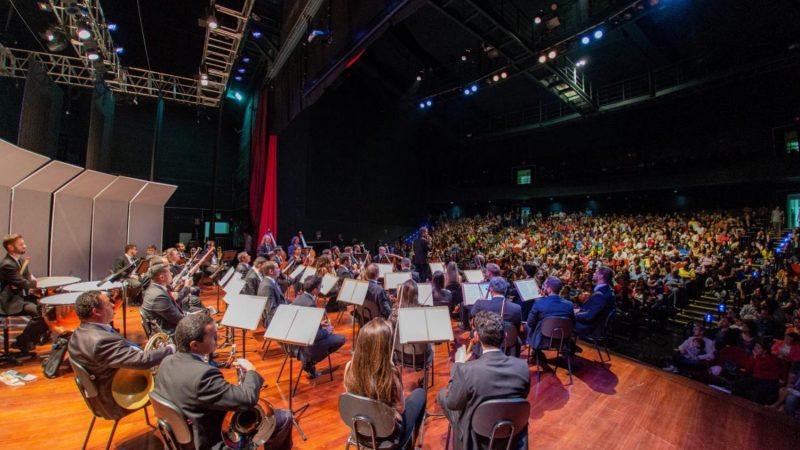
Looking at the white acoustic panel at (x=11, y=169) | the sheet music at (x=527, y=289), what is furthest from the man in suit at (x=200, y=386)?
the white acoustic panel at (x=11, y=169)

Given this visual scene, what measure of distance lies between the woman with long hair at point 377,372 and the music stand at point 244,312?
2.03 meters

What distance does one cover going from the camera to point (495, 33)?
10.8 meters

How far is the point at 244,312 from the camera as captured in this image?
12.6 feet

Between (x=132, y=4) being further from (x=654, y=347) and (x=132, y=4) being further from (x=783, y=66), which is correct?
(x=783, y=66)

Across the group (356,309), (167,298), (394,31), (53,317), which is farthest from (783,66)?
(53,317)

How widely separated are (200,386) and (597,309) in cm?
447

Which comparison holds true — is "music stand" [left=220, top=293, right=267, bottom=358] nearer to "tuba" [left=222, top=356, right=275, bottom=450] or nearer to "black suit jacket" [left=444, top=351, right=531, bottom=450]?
"tuba" [left=222, top=356, right=275, bottom=450]

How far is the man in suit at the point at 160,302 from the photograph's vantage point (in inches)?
147

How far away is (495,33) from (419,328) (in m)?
10.6

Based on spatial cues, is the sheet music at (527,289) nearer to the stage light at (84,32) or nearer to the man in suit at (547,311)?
the man in suit at (547,311)

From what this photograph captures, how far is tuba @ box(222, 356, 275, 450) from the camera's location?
2.02m

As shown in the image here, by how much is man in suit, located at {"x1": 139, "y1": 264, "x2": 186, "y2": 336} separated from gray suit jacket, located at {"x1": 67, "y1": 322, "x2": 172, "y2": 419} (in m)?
1.23

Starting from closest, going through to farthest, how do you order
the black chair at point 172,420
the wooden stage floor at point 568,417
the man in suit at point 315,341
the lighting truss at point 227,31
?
the black chair at point 172,420 < the wooden stage floor at point 568,417 < the man in suit at point 315,341 < the lighting truss at point 227,31

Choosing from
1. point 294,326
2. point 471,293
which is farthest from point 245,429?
point 471,293
